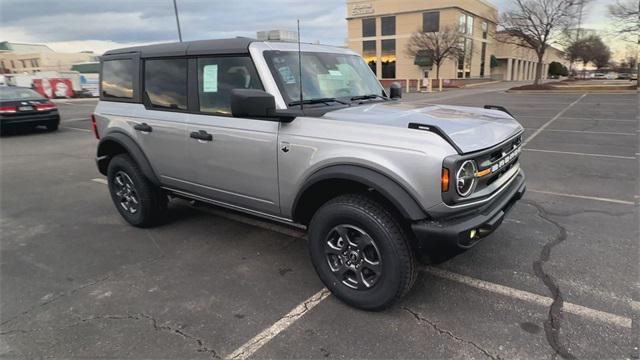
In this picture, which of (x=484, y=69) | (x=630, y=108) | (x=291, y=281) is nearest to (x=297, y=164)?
(x=291, y=281)

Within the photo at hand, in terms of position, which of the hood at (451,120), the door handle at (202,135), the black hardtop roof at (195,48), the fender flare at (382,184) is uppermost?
the black hardtop roof at (195,48)

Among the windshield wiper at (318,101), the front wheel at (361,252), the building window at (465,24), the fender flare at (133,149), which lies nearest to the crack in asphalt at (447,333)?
the front wheel at (361,252)

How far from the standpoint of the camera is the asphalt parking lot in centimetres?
263

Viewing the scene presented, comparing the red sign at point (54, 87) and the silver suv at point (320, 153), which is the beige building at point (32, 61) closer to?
the red sign at point (54, 87)

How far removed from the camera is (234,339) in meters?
2.71

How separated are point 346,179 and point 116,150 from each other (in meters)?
3.27

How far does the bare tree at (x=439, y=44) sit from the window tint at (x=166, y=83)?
146 ft

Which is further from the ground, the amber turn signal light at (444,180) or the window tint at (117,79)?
the window tint at (117,79)

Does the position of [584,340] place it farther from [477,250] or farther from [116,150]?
[116,150]

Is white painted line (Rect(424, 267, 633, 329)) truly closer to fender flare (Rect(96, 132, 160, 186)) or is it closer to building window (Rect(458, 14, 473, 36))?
fender flare (Rect(96, 132, 160, 186))

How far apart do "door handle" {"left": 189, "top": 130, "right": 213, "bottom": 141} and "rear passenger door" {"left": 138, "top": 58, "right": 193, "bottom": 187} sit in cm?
19

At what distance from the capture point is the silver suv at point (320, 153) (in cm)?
262

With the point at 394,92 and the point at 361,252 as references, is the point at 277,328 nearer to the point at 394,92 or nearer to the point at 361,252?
the point at 361,252

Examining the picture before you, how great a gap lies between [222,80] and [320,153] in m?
1.29
